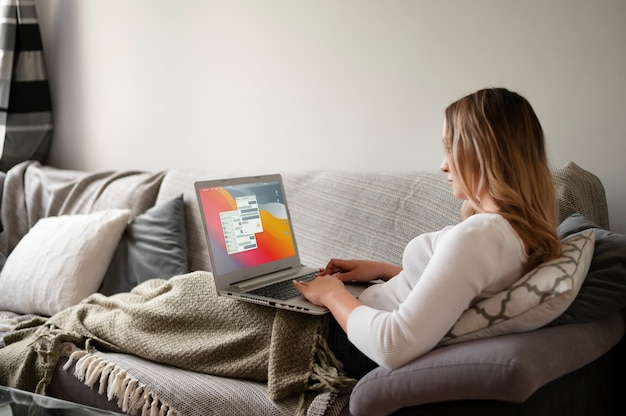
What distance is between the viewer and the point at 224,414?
146 centimetres

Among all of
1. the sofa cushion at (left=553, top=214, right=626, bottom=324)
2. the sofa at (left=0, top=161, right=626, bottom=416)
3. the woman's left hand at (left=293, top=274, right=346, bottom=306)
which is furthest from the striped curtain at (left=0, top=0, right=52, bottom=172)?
the sofa cushion at (left=553, top=214, right=626, bottom=324)

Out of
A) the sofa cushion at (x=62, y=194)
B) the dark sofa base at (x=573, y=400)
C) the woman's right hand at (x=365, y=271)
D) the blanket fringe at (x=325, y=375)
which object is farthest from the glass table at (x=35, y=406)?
the sofa cushion at (x=62, y=194)

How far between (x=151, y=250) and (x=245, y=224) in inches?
26.3

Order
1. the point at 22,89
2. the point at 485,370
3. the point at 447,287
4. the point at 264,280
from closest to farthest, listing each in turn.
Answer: the point at 485,370, the point at 447,287, the point at 264,280, the point at 22,89

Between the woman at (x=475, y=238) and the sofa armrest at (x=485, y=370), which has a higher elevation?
the woman at (x=475, y=238)

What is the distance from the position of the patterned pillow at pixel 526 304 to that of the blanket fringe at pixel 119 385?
64 centimetres

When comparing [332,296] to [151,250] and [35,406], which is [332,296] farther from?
[151,250]

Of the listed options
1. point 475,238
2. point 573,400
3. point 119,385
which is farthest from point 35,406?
point 573,400

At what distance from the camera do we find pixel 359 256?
2.01 m

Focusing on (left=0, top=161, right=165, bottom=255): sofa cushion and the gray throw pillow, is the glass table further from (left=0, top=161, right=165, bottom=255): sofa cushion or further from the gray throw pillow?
(left=0, top=161, right=165, bottom=255): sofa cushion

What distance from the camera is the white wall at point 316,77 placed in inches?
74.4

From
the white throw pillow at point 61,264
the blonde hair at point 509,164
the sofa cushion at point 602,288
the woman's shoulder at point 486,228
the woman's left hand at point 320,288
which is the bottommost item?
the white throw pillow at point 61,264

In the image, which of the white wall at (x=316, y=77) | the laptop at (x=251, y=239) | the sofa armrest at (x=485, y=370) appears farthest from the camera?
the white wall at (x=316, y=77)

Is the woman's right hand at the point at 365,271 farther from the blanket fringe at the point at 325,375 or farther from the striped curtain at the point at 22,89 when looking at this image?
the striped curtain at the point at 22,89
